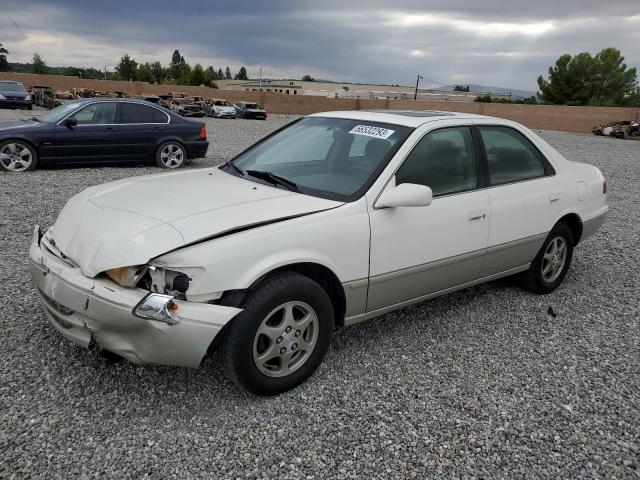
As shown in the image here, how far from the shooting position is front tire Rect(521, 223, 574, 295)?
454 cm

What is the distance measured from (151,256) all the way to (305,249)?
82 centimetres

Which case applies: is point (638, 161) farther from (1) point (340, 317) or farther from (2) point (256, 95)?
(2) point (256, 95)

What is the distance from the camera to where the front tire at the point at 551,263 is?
4539 mm

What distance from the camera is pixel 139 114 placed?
10.2m

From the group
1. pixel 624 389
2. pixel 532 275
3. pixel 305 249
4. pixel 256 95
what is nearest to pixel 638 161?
pixel 532 275

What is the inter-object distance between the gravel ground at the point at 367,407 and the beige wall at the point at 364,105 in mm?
37215

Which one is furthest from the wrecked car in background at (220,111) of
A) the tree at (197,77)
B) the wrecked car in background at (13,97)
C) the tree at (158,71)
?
the tree at (158,71)

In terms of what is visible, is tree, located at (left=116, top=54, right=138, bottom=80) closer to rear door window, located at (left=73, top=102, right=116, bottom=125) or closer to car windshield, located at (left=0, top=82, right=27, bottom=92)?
car windshield, located at (left=0, top=82, right=27, bottom=92)

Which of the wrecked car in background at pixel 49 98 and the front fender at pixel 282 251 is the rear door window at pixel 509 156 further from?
the wrecked car in background at pixel 49 98

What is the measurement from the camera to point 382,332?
3.79 m


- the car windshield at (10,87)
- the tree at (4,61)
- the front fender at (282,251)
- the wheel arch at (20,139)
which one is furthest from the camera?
the tree at (4,61)

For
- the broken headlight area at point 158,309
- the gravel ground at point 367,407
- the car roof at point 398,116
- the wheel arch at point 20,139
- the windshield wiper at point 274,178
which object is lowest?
the gravel ground at point 367,407

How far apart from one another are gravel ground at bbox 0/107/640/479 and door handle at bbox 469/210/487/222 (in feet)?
2.82

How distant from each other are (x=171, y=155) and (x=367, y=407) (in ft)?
29.4
